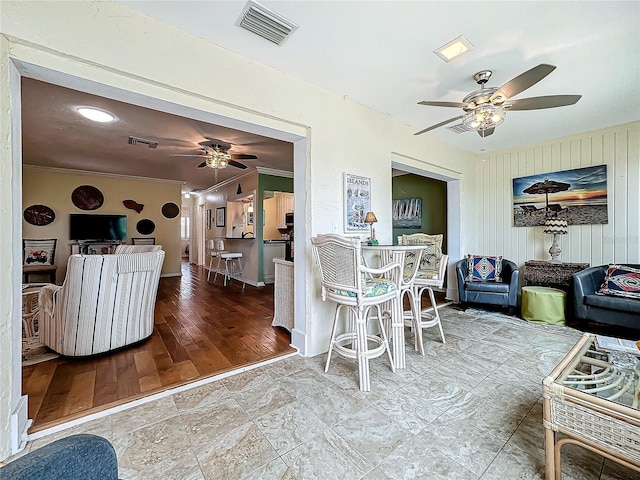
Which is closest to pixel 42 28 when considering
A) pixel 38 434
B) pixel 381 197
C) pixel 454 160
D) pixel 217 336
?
pixel 38 434

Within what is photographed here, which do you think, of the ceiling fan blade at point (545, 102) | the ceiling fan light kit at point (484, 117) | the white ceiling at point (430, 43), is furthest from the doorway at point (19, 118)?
the ceiling fan blade at point (545, 102)

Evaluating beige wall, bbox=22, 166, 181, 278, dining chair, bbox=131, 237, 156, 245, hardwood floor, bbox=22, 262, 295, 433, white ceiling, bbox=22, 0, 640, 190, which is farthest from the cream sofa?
dining chair, bbox=131, 237, 156, 245

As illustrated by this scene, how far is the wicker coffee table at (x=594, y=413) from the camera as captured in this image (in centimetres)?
108

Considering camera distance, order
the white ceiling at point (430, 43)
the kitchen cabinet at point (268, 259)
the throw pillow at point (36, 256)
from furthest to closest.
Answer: the kitchen cabinet at point (268, 259)
the throw pillow at point (36, 256)
the white ceiling at point (430, 43)

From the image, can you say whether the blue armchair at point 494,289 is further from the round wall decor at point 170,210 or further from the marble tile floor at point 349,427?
the round wall decor at point 170,210

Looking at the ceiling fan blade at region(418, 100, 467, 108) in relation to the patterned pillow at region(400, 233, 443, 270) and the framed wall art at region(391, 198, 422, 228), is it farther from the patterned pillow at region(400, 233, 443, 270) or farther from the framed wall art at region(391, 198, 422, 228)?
the framed wall art at region(391, 198, 422, 228)

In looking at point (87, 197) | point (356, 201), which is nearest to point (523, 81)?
→ point (356, 201)

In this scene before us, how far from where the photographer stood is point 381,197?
10.5 feet

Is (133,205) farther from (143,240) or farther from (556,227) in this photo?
(556,227)

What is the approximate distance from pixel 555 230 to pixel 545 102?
8.32 feet

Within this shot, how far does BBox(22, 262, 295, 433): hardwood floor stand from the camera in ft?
5.98

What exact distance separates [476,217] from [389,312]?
3.42m

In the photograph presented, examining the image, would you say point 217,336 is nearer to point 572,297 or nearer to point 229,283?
point 229,283

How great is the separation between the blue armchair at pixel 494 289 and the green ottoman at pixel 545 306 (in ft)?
0.55
